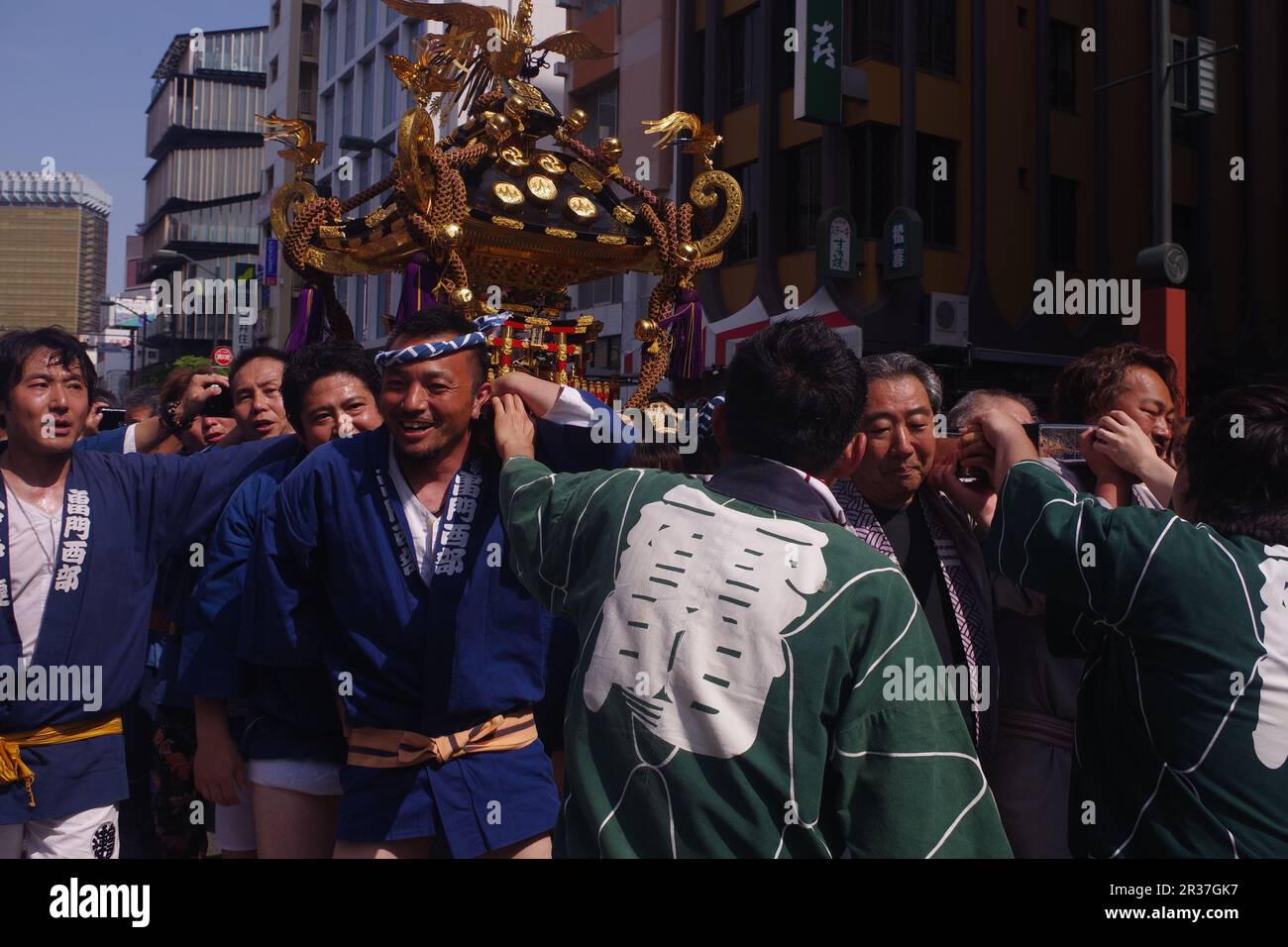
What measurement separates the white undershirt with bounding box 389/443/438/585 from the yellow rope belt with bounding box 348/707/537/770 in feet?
1.22

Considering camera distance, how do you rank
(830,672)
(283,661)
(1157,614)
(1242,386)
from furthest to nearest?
(283,661), (1242,386), (1157,614), (830,672)

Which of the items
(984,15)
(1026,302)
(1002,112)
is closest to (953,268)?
(1026,302)

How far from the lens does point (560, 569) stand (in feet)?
7.01

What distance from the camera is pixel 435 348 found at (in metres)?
2.55

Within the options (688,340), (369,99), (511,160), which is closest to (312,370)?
(511,160)

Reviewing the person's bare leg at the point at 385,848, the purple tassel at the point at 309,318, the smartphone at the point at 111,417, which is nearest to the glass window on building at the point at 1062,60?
the purple tassel at the point at 309,318

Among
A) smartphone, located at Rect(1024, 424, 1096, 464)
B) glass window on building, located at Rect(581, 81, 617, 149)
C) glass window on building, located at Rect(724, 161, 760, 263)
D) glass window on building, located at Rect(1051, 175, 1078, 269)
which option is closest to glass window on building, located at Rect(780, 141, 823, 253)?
glass window on building, located at Rect(724, 161, 760, 263)

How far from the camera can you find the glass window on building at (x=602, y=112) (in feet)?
60.3

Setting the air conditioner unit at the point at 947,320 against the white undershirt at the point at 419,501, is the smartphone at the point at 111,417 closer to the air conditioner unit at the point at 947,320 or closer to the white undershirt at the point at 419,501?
the white undershirt at the point at 419,501

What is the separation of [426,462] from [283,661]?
2.01ft

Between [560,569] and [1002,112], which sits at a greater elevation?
[1002,112]

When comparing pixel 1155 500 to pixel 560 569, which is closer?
pixel 560 569

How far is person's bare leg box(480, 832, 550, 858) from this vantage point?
2.62 metres

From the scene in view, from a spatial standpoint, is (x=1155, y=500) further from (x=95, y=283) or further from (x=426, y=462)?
(x=95, y=283)
